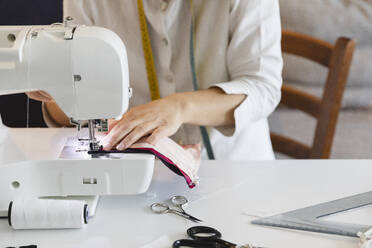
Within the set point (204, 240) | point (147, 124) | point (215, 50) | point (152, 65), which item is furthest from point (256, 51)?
point (204, 240)

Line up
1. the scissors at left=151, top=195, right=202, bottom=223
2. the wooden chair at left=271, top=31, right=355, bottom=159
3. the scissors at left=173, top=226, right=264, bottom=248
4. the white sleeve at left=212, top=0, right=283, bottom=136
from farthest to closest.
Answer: the wooden chair at left=271, top=31, right=355, bottom=159 < the white sleeve at left=212, top=0, right=283, bottom=136 < the scissors at left=151, top=195, right=202, bottom=223 < the scissors at left=173, top=226, right=264, bottom=248

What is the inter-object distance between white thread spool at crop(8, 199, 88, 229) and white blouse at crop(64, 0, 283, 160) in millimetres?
524

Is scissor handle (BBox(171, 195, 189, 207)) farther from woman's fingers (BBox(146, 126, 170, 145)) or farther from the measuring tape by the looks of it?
the measuring tape

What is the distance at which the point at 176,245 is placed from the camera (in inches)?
33.3

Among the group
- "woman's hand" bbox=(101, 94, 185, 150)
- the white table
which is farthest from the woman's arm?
the white table

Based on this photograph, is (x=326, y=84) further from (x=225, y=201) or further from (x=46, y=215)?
(x=46, y=215)

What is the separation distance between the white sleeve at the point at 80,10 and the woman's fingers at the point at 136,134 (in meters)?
0.50

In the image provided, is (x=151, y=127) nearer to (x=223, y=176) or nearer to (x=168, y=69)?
(x=223, y=176)

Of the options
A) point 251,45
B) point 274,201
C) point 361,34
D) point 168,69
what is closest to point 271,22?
point 251,45

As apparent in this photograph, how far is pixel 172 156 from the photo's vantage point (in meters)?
1.04

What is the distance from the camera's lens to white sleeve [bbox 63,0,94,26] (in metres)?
1.44

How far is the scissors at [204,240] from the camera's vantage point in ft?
2.72

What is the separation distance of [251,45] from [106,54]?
1.85ft

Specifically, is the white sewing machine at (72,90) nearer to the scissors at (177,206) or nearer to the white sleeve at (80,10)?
the scissors at (177,206)
